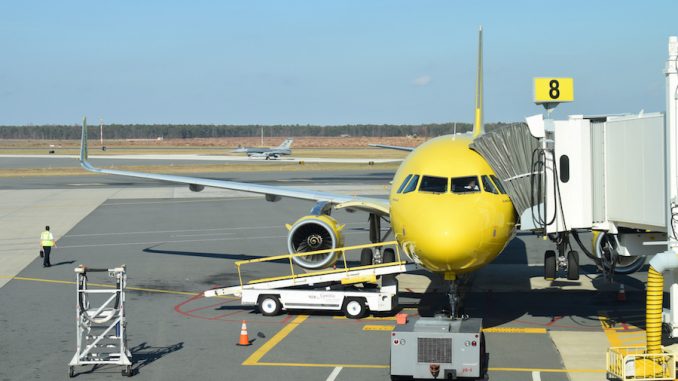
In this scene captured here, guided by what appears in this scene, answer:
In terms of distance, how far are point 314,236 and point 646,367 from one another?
1370 cm

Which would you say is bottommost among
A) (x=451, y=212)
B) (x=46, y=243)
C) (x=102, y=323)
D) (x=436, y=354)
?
(x=436, y=354)

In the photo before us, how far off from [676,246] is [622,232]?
3117 millimetres

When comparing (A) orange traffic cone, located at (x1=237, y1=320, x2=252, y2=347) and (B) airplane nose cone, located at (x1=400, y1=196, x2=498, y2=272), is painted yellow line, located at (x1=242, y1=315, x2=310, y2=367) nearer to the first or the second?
(A) orange traffic cone, located at (x1=237, y1=320, x2=252, y2=347)

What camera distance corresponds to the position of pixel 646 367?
18.5 meters

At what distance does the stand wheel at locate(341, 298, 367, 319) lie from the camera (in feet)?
85.3

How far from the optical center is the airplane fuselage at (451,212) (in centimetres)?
2030

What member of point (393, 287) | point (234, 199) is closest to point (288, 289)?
point (393, 287)

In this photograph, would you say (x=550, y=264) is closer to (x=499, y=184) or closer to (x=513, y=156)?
(x=513, y=156)

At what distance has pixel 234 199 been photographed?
230 feet

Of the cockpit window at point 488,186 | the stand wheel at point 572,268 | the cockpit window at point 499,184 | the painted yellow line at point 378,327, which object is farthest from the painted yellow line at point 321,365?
the stand wheel at point 572,268

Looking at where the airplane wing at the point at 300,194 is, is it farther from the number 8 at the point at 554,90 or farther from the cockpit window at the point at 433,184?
the cockpit window at the point at 433,184

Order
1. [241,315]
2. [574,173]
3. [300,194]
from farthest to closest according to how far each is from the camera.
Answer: [300,194] < [241,315] < [574,173]

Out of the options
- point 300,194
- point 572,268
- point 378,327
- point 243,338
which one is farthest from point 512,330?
point 300,194

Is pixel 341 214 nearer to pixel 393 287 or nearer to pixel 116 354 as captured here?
pixel 393 287
